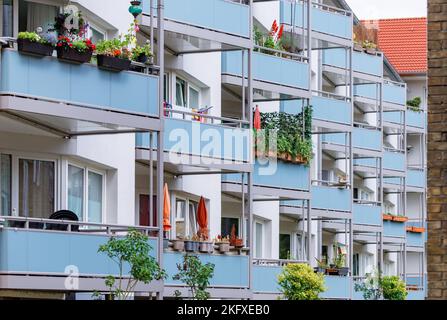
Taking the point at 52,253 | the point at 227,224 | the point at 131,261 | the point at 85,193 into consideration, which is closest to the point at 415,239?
the point at 227,224

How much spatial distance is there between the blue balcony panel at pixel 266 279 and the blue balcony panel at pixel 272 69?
504 centimetres

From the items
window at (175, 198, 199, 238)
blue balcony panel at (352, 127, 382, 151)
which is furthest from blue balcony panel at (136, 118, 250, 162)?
blue balcony panel at (352, 127, 382, 151)

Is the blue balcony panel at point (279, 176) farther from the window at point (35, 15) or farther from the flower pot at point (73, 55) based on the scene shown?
the flower pot at point (73, 55)

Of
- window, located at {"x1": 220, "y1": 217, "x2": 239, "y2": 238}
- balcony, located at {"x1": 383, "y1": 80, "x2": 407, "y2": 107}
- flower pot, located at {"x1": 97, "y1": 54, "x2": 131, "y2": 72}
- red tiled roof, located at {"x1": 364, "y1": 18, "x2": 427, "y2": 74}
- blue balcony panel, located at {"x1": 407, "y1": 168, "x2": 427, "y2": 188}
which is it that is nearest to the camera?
flower pot, located at {"x1": 97, "y1": 54, "x2": 131, "y2": 72}

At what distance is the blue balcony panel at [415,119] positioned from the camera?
216 feet

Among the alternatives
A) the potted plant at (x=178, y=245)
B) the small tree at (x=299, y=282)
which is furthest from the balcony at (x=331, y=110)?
the potted plant at (x=178, y=245)

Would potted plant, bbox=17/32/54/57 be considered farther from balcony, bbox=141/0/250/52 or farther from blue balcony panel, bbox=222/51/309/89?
blue balcony panel, bbox=222/51/309/89

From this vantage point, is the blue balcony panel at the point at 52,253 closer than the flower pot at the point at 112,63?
Yes

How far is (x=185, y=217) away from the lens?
1342 inches

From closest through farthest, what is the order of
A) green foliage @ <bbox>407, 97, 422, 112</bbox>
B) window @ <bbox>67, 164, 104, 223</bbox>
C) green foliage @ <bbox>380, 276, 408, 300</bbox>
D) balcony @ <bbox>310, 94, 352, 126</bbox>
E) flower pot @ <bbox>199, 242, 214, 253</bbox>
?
window @ <bbox>67, 164, 104, 223</bbox>, flower pot @ <bbox>199, 242, 214, 253</bbox>, balcony @ <bbox>310, 94, 352, 126</bbox>, green foliage @ <bbox>380, 276, 408, 300</bbox>, green foliage @ <bbox>407, 97, 422, 112</bbox>

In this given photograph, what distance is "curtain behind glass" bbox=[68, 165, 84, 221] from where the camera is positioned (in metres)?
25.9

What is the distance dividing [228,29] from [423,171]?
3654cm

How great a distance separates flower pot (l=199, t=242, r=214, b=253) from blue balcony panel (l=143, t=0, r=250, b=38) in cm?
499
